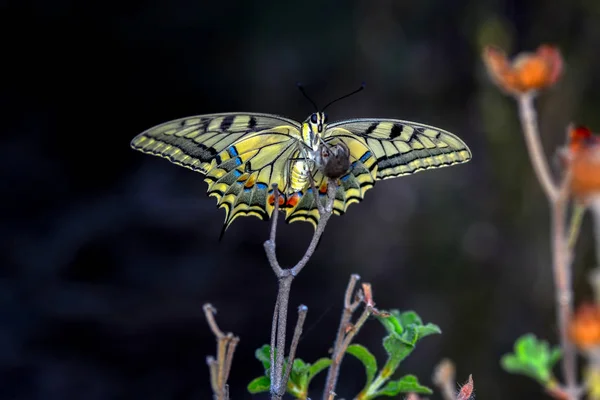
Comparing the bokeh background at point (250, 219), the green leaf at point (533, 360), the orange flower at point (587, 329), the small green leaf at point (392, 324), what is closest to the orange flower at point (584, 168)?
the orange flower at point (587, 329)

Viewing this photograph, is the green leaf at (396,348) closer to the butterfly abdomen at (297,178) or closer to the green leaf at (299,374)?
the green leaf at (299,374)

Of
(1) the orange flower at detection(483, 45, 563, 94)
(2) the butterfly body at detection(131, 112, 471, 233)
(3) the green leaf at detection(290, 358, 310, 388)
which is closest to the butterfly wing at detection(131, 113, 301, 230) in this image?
(2) the butterfly body at detection(131, 112, 471, 233)

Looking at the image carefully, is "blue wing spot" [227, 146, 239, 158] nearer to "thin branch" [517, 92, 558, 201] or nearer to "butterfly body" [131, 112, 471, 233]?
"butterfly body" [131, 112, 471, 233]

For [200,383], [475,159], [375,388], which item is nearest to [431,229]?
[475,159]

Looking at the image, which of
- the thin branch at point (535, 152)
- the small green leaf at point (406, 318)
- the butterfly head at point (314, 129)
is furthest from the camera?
the butterfly head at point (314, 129)

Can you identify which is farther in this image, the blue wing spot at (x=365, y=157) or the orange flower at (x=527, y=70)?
the blue wing spot at (x=365, y=157)

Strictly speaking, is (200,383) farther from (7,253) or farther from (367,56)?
(367,56)
